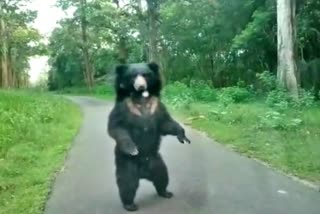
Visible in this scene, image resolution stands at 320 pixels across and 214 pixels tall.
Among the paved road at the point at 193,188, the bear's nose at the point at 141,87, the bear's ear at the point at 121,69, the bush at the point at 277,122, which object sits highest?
the bear's ear at the point at 121,69

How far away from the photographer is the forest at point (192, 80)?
23.9ft

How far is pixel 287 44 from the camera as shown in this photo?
14.5 meters

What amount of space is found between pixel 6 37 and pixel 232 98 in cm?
1999

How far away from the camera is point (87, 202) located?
210 inches

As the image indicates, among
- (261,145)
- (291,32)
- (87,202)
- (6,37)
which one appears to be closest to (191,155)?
(261,145)

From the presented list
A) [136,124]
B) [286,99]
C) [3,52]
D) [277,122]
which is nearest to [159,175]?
[136,124]

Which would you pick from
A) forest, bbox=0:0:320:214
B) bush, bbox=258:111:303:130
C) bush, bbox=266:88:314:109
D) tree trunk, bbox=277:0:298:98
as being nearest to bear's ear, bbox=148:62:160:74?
forest, bbox=0:0:320:214

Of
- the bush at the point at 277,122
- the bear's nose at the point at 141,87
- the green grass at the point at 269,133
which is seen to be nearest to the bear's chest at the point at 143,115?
the bear's nose at the point at 141,87

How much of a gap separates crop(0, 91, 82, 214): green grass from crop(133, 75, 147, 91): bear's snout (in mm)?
1618

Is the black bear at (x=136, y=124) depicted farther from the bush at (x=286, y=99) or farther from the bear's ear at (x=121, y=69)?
the bush at (x=286, y=99)

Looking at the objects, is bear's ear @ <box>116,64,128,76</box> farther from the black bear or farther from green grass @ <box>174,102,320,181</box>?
green grass @ <box>174,102,320,181</box>

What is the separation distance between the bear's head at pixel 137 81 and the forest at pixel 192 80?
219 millimetres

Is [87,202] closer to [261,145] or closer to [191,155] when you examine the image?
[191,155]

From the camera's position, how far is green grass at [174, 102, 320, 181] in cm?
686
